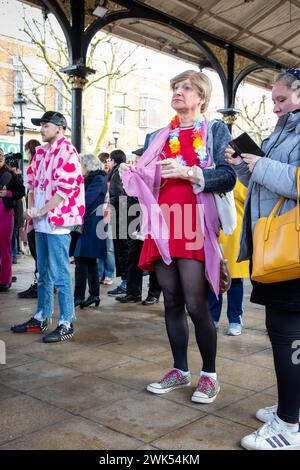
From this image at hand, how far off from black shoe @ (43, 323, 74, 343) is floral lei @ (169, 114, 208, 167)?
6.33 ft

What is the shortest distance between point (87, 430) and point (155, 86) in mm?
29732

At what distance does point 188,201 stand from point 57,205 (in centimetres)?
148

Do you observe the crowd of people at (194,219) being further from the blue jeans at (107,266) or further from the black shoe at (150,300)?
the blue jeans at (107,266)

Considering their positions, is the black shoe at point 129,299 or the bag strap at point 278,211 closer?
the bag strap at point 278,211

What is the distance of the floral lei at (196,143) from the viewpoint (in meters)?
2.82

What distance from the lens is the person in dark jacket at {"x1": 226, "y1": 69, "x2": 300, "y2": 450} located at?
224 centimetres

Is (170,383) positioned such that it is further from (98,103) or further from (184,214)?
(98,103)

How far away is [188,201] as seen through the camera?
2830 mm

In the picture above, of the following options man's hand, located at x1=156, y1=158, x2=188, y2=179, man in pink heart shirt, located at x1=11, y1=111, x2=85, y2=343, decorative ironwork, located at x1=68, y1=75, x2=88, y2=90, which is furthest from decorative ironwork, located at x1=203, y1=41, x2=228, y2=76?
man's hand, located at x1=156, y1=158, x2=188, y2=179

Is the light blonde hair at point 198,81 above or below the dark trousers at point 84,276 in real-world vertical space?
above

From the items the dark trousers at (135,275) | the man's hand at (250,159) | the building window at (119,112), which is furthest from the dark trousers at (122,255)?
the building window at (119,112)

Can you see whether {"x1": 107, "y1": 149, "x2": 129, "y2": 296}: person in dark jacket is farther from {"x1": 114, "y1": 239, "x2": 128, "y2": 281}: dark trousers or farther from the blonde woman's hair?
the blonde woman's hair

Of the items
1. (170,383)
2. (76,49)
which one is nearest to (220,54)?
(76,49)

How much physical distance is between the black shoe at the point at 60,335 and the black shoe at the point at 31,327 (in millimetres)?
292
